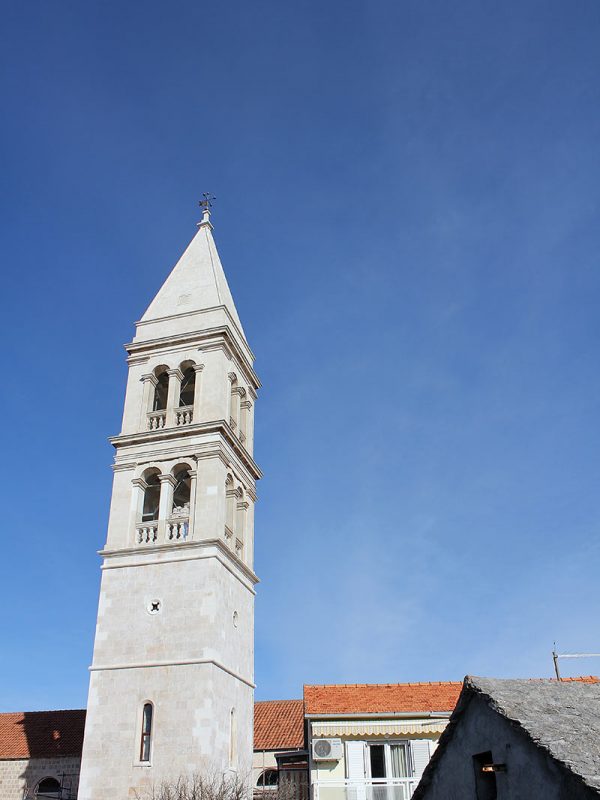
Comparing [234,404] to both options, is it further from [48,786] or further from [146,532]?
[48,786]

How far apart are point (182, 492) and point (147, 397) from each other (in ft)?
13.6

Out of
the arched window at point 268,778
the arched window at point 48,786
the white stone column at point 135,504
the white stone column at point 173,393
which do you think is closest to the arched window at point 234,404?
the white stone column at point 173,393

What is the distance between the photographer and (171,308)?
111ft

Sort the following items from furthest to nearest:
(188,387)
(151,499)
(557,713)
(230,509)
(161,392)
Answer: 1. (188,387)
2. (161,392)
3. (151,499)
4. (230,509)
5. (557,713)

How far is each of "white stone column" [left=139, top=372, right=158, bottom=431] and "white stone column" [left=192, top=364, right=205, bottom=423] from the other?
79.8 inches

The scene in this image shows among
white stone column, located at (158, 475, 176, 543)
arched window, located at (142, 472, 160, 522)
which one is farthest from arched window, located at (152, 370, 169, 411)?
white stone column, located at (158, 475, 176, 543)

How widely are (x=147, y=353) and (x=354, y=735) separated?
1708 cm

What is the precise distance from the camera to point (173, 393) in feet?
102

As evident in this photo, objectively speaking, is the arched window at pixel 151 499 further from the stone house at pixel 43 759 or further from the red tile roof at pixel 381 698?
the stone house at pixel 43 759

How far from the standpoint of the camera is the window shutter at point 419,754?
967 inches

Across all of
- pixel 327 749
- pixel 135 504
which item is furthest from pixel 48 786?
pixel 327 749

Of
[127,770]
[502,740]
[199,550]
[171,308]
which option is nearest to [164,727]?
[127,770]

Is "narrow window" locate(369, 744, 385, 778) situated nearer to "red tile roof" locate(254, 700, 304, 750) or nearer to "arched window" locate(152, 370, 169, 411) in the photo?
"red tile roof" locate(254, 700, 304, 750)

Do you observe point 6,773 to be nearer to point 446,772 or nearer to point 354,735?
point 354,735
